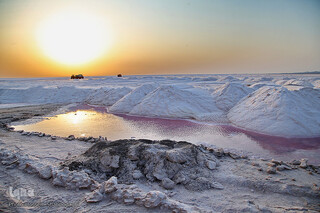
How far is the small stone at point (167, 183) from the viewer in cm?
240

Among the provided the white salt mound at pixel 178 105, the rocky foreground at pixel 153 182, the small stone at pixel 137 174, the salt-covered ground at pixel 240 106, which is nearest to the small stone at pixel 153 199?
the rocky foreground at pixel 153 182

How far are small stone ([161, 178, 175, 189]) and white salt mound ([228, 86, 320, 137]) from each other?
12.1 ft

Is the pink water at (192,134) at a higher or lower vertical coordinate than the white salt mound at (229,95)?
lower

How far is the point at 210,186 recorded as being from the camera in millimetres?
2412

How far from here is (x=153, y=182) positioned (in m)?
2.54

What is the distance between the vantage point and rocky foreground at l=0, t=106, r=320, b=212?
2016 mm

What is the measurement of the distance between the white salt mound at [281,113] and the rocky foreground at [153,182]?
2299mm

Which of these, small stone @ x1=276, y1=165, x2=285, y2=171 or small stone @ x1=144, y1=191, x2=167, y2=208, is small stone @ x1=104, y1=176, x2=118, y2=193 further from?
small stone @ x1=276, y1=165, x2=285, y2=171

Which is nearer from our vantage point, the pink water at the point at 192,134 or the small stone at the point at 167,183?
the small stone at the point at 167,183

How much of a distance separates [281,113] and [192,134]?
2521mm

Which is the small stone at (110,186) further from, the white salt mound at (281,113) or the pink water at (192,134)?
the white salt mound at (281,113)

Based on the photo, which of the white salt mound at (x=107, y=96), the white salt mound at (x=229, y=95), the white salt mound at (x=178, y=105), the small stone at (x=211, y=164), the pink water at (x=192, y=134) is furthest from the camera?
the white salt mound at (x=107, y=96)

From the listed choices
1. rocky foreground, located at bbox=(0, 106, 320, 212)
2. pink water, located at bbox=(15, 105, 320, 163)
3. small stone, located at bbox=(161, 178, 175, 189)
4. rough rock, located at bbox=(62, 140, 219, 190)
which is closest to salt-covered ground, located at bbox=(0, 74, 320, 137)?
pink water, located at bbox=(15, 105, 320, 163)

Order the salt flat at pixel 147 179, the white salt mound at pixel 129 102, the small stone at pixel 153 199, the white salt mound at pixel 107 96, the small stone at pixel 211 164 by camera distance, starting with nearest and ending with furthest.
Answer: the small stone at pixel 153 199 < the salt flat at pixel 147 179 < the small stone at pixel 211 164 < the white salt mound at pixel 129 102 < the white salt mound at pixel 107 96
